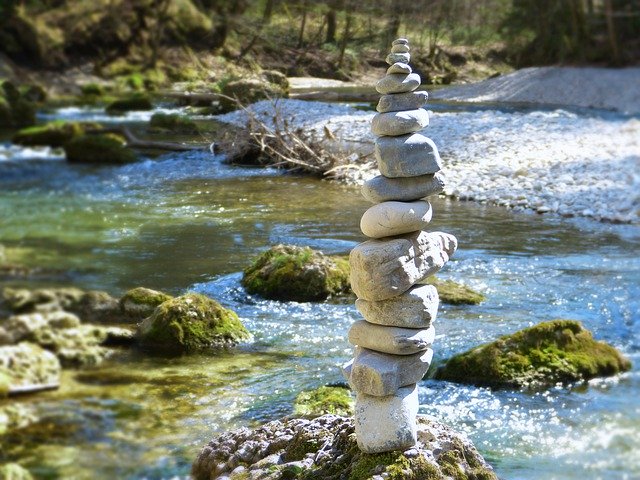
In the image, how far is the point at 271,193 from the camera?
14086mm

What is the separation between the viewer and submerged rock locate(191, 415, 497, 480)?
3750mm

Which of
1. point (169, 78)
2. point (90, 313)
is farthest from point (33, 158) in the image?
point (169, 78)

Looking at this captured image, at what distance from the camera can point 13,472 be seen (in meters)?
1.77

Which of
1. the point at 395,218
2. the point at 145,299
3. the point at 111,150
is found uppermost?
the point at 395,218

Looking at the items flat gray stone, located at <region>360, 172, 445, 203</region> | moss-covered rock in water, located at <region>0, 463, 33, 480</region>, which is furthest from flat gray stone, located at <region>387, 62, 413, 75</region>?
moss-covered rock in water, located at <region>0, 463, 33, 480</region>

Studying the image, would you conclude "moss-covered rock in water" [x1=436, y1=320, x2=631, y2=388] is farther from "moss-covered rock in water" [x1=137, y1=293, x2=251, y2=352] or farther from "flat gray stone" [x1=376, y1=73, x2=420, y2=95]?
"flat gray stone" [x1=376, y1=73, x2=420, y2=95]

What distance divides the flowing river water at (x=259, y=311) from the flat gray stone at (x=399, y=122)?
1332mm

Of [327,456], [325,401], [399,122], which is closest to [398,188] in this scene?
[399,122]

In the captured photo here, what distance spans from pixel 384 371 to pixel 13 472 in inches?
89.5

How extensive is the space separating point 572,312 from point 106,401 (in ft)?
21.5

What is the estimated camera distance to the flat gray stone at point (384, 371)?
3.84 metres

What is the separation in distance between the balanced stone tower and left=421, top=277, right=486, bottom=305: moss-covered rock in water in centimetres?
425

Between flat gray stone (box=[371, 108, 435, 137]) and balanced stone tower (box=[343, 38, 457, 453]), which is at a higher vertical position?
flat gray stone (box=[371, 108, 435, 137])

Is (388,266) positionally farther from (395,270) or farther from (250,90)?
(250,90)
